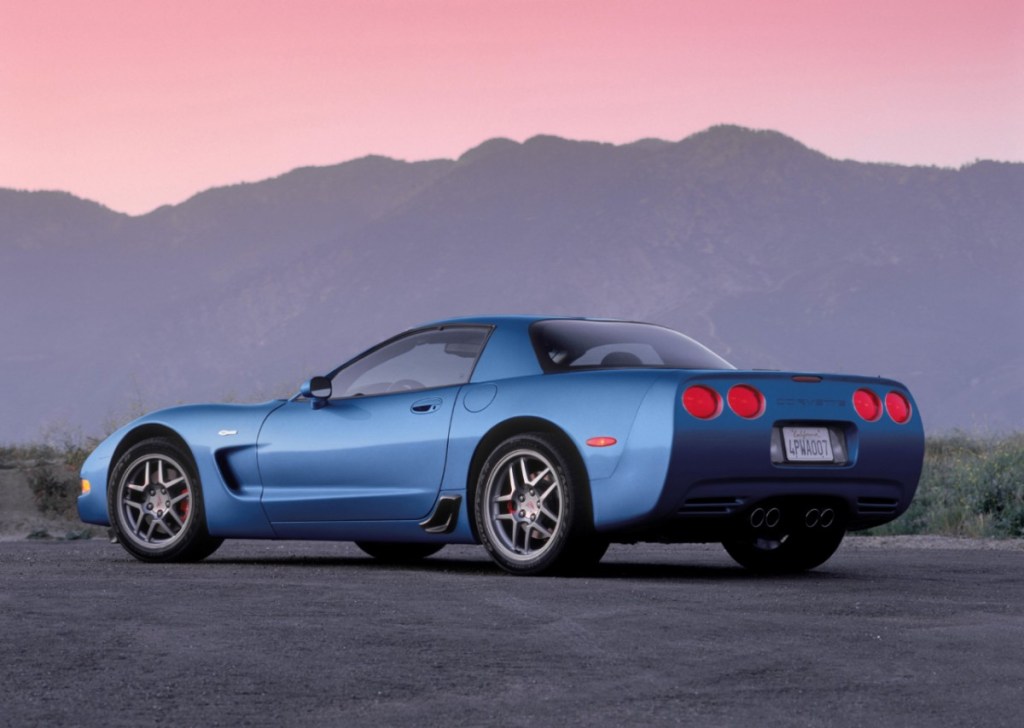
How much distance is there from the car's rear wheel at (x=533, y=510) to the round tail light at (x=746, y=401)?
87 cm

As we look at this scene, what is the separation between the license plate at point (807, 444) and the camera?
890 cm

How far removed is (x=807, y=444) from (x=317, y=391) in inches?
113

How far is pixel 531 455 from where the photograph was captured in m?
8.92

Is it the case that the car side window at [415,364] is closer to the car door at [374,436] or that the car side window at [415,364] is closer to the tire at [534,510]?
the car door at [374,436]

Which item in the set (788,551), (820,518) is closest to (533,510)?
(820,518)

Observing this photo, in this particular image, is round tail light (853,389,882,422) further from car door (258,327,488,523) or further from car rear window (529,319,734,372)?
car door (258,327,488,523)

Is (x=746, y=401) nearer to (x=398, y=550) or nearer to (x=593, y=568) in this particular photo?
(x=593, y=568)

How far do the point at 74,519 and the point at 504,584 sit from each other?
11.3 m

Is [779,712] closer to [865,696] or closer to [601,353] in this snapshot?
[865,696]

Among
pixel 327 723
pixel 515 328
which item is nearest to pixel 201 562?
pixel 515 328

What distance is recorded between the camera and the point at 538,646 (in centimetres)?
639

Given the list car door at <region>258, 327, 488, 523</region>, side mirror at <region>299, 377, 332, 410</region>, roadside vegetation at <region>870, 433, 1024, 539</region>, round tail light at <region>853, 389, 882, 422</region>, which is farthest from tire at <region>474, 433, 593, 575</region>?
roadside vegetation at <region>870, 433, 1024, 539</region>

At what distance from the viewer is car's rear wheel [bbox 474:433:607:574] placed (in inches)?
344

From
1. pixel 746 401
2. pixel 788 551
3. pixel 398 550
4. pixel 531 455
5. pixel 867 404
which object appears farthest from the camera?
pixel 398 550
